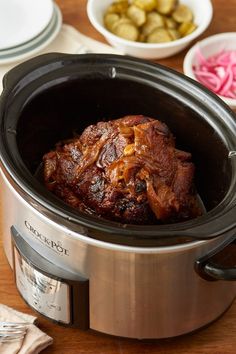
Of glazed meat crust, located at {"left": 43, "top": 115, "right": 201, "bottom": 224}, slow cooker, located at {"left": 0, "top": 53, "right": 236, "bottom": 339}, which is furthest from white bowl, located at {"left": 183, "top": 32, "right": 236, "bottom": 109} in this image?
glazed meat crust, located at {"left": 43, "top": 115, "right": 201, "bottom": 224}

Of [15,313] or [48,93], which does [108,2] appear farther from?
[15,313]

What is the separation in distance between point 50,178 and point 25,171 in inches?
6.1

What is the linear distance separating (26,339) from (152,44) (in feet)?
2.89

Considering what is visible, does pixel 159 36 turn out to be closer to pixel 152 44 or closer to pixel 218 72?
pixel 152 44

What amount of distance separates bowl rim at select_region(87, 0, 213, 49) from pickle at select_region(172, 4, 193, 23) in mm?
52

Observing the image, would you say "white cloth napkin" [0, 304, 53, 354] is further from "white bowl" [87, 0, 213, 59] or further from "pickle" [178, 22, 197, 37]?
"pickle" [178, 22, 197, 37]

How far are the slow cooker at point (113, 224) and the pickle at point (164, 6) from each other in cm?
60

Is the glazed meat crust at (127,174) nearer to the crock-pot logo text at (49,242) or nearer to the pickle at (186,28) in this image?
the crock-pot logo text at (49,242)

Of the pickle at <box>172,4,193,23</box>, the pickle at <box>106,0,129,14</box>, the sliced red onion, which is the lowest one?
the sliced red onion

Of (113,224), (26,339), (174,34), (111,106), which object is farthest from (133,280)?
(174,34)

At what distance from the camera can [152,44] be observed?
1.93 meters

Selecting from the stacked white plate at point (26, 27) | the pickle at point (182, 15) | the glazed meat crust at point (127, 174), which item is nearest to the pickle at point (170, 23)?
the pickle at point (182, 15)

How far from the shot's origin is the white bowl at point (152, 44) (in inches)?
75.9

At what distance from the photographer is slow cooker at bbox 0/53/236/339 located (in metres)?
1.20
